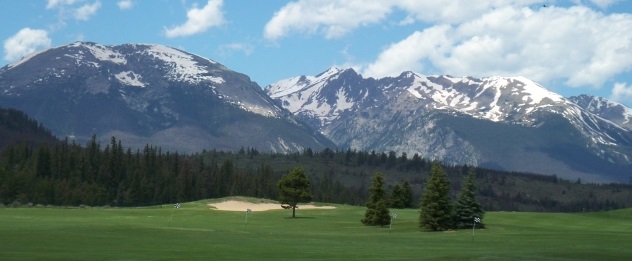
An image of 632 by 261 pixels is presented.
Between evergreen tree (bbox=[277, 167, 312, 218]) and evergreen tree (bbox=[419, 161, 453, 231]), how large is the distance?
111ft

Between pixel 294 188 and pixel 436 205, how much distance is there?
37.6 m

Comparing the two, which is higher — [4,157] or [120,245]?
[4,157]

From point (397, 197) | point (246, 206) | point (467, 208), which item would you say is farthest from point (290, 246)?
point (246, 206)

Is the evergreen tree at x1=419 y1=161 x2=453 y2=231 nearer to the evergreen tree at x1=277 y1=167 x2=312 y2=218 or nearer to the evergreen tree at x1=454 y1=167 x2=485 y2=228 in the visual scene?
the evergreen tree at x1=454 y1=167 x2=485 y2=228

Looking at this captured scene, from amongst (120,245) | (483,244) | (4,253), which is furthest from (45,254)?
(483,244)

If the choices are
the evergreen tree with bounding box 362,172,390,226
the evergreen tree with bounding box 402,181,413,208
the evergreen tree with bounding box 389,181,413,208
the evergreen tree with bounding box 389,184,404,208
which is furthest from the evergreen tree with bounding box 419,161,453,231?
the evergreen tree with bounding box 402,181,413,208

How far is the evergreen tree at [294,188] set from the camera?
119m

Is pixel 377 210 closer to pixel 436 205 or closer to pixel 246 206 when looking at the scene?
pixel 436 205

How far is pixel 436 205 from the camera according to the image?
8575 cm

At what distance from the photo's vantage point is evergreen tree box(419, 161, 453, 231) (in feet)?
281

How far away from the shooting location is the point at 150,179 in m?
197

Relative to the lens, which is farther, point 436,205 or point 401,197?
point 401,197

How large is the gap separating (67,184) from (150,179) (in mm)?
29786

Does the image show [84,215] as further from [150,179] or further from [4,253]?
[150,179]
